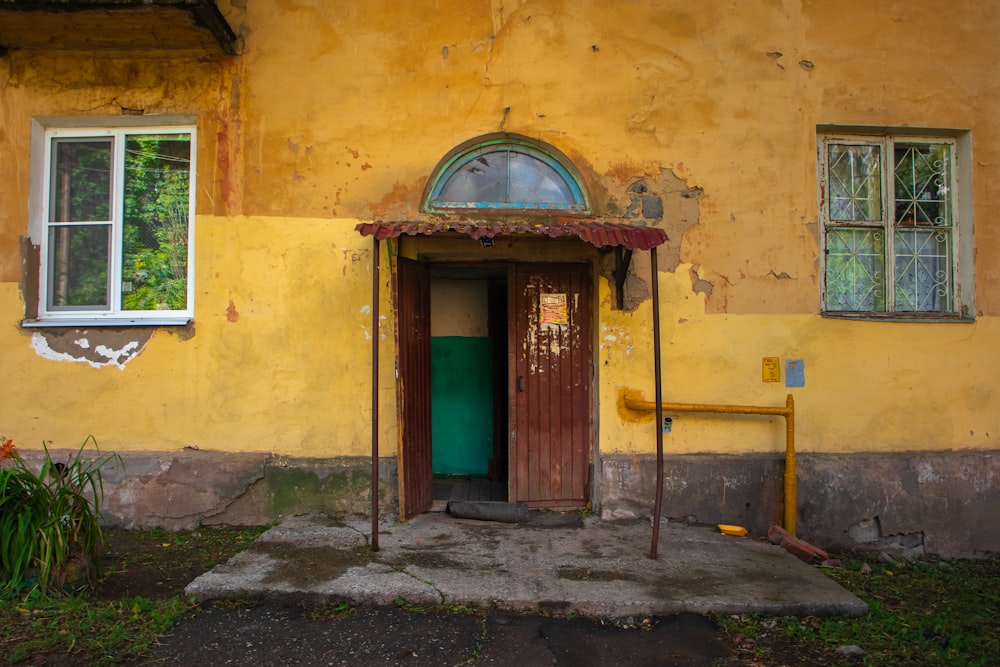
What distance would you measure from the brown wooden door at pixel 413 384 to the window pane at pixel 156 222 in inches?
76.4

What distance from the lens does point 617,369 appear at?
531cm

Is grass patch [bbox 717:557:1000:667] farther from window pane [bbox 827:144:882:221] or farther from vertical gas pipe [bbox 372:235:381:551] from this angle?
window pane [bbox 827:144:882:221]

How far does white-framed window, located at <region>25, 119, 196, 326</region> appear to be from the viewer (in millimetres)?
5406

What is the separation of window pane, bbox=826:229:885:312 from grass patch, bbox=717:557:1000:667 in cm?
227

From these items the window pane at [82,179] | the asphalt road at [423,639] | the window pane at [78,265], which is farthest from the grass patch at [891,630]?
the window pane at [82,179]

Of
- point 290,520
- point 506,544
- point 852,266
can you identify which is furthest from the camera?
point 852,266

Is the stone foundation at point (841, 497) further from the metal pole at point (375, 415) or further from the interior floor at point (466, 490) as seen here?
the metal pole at point (375, 415)

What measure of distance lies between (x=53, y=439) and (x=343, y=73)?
387 centimetres

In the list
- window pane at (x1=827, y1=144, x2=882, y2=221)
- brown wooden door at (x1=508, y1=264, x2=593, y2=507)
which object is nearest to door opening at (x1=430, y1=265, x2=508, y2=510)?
brown wooden door at (x1=508, y1=264, x2=593, y2=507)

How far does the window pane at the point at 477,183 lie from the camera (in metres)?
5.36

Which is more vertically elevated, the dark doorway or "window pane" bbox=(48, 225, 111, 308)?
"window pane" bbox=(48, 225, 111, 308)

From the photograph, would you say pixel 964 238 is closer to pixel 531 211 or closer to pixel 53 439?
pixel 531 211

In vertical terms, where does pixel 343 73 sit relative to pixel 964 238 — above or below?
above

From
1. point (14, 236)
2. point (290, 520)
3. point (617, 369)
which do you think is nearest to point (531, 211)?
point (617, 369)
